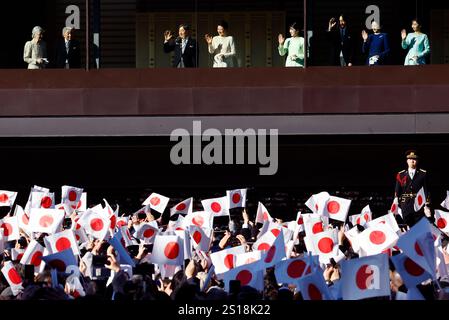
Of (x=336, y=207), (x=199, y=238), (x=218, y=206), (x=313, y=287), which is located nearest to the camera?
(x=313, y=287)

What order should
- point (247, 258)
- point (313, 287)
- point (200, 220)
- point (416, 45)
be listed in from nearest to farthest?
1. point (313, 287)
2. point (247, 258)
3. point (200, 220)
4. point (416, 45)

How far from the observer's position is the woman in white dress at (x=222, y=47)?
85.5ft

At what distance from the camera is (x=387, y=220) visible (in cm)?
1694

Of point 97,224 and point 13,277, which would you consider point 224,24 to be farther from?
point 13,277

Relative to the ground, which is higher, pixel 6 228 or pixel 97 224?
pixel 97 224

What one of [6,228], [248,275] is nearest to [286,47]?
[6,228]

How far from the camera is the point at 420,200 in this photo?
858 inches

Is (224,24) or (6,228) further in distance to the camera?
(224,24)

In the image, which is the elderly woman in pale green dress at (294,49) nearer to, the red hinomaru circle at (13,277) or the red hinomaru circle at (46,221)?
the red hinomaru circle at (46,221)

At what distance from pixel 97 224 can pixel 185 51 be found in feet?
29.3

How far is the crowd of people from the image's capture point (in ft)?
85.3

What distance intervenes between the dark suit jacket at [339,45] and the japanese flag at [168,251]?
12.1 meters

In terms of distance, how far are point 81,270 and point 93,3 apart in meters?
13.0

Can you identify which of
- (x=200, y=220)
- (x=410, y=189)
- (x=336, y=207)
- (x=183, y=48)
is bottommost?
(x=200, y=220)
